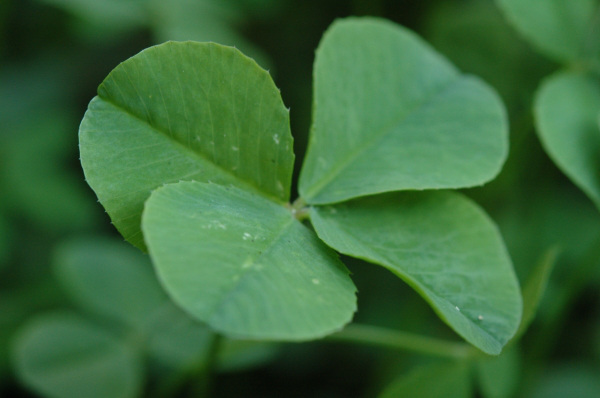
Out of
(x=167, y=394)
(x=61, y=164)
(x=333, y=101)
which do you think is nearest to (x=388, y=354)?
(x=167, y=394)

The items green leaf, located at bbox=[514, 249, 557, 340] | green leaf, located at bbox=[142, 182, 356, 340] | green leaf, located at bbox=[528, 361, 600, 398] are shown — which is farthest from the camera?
green leaf, located at bbox=[528, 361, 600, 398]

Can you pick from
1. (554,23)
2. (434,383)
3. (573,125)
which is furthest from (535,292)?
(554,23)

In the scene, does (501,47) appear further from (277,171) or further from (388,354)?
(277,171)

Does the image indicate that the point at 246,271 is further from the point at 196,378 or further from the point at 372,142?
the point at 196,378

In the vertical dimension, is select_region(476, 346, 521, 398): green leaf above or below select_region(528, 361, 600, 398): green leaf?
above

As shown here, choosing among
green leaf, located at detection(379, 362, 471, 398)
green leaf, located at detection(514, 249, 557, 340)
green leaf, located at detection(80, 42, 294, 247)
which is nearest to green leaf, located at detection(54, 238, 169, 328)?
green leaf, located at detection(379, 362, 471, 398)

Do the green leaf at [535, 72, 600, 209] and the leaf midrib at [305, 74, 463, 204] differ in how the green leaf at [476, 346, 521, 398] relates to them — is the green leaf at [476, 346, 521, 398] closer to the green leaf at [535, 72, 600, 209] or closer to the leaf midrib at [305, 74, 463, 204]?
the green leaf at [535, 72, 600, 209]
